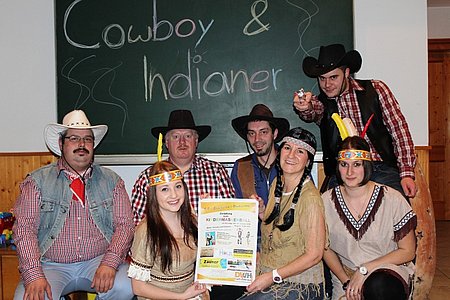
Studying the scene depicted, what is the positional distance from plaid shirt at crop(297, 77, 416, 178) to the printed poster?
107 centimetres

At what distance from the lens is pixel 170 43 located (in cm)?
438

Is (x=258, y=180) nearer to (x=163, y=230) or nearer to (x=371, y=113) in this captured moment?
(x=371, y=113)

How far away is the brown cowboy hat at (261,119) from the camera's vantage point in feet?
12.6

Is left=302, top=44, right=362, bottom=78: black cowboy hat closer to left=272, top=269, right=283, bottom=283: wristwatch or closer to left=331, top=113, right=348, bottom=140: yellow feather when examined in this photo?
left=331, top=113, right=348, bottom=140: yellow feather

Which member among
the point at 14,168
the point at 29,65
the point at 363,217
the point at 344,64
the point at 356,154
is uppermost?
the point at 29,65

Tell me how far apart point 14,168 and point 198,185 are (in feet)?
6.00

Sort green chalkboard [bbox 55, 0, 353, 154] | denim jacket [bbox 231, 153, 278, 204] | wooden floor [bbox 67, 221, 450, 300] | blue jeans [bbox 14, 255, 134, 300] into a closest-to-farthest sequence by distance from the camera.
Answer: blue jeans [bbox 14, 255, 134, 300]
denim jacket [bbox 231, 153, 278, 204]
green chalkboard [bbox 55, 0, 353, 154]
wooden floor [bbox 67, 221, 450, 300]

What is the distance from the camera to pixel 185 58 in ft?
14.3

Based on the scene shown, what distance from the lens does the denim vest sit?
339cm

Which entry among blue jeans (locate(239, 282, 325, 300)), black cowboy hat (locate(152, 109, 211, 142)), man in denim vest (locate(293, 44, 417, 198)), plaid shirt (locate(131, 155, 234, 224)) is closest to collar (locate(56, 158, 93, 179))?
plaid shirt (locate(131, 155, 234, 224))

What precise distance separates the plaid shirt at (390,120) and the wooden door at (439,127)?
15.8 ft

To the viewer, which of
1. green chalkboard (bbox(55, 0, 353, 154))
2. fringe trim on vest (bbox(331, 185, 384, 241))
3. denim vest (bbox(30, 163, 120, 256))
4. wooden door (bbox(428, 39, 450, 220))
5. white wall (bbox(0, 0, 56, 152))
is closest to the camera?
fringe trim on vest (bbox(331, 185, 384, 241))

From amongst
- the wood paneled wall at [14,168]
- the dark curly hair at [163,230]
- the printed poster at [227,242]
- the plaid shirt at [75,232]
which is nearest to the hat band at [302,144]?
the printed poster at [227,242]

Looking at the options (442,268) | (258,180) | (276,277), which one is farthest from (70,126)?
(442,268)
